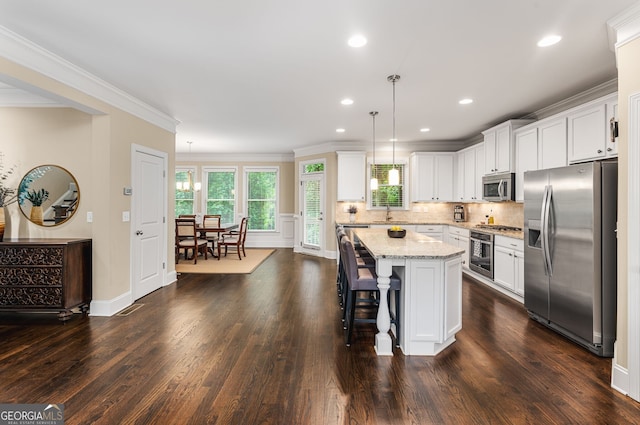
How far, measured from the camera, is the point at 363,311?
158 inches

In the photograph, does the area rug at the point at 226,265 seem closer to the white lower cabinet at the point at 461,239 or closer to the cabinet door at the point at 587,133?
the white lower cabinet at the point at 461,239

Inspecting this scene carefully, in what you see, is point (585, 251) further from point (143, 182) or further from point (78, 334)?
point (143, 182)

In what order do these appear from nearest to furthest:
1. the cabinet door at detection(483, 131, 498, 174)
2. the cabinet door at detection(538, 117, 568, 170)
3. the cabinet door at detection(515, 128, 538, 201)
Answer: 1. the cabinet door at detection(538, 117, 568, 170)
2. the cabinet door at detection(515, 128, 538, 201)
3. the cabinet door at detection(483, 131, 498, 174)

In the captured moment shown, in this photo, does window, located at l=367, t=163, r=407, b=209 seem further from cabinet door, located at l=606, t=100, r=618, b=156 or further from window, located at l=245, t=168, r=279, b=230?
cabinet door, located at l=606, t=100, r=618, b=156

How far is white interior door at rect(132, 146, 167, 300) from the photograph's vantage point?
4344 millimetres

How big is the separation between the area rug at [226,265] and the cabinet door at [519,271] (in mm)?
4294

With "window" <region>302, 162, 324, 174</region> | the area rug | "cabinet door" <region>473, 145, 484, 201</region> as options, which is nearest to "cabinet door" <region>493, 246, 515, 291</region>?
"cabinet door" <region>473, 145, 484, 201</region>

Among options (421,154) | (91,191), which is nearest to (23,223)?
(91,191)

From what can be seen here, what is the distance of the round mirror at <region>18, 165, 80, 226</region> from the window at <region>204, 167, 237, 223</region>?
5.39 meters

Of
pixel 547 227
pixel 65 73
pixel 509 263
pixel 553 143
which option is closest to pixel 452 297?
pixel 547 227

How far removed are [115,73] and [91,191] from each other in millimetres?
1408

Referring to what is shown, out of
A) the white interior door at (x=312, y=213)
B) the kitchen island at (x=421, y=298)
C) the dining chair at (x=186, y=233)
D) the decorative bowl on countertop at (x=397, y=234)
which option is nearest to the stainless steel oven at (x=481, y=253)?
the decorative bowl on countertop at (x=397, y=234)

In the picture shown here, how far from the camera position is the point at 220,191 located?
9320mm

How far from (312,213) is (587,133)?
18.3ft
